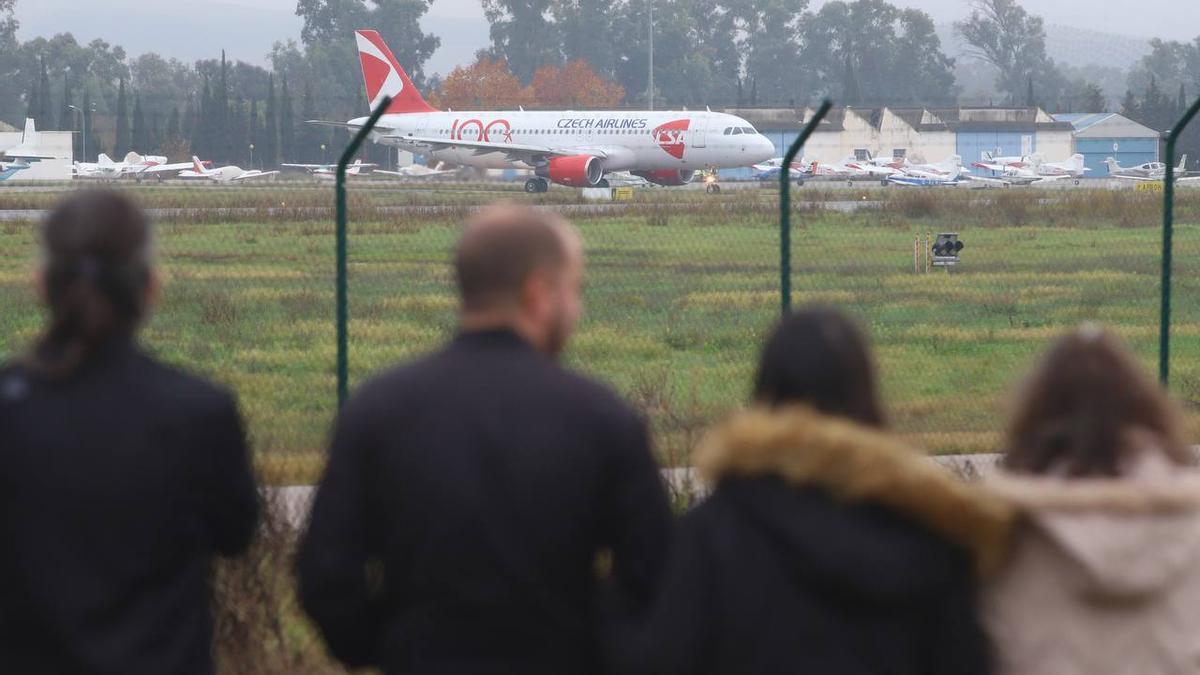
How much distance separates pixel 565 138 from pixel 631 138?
3.35 m

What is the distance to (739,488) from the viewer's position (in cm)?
296

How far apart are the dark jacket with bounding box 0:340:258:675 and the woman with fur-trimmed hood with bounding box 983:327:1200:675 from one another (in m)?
1.52

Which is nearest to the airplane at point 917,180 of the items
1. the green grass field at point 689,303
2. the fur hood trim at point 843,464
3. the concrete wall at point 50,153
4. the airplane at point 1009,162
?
the airplane at point 1009,162

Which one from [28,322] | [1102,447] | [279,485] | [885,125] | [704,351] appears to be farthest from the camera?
[885,125]

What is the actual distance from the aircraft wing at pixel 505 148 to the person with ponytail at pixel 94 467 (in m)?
51.2

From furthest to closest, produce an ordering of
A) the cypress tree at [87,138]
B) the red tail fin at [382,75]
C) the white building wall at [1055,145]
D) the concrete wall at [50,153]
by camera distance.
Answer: the white building wall at [1055,145] < the cypress tree at [87,138] < the concrete wall at [50,153] < the red tail fin at [382,75]

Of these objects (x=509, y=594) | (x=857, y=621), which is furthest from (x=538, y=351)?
(x=857, y=621)

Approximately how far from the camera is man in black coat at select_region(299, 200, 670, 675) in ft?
10.2

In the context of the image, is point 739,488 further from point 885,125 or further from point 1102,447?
point 885,125

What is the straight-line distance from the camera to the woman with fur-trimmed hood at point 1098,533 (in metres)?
3.05

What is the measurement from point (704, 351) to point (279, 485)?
900 cm

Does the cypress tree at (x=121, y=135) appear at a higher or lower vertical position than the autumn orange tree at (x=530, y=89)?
lower

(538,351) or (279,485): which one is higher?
(538,351)

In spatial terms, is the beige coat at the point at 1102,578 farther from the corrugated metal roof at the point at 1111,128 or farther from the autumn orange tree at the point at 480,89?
the corrugated metal roof at the point at 1111,128
